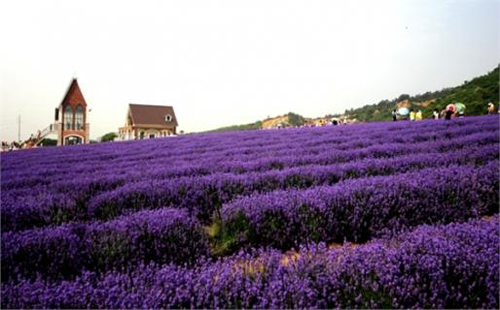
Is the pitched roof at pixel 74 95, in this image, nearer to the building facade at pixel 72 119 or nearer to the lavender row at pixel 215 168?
the building facade at pixel 72 119

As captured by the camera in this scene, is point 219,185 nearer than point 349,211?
No

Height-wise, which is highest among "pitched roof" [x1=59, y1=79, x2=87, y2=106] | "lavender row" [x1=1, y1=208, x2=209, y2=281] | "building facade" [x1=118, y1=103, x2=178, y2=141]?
"pitched roof" [x1=59, y1=79, x2=87, y2=106]

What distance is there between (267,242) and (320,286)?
1.24 m

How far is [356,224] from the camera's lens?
2.85 meters

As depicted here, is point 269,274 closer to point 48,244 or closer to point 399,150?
point 48,244

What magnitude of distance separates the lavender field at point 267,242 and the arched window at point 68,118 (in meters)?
41.2

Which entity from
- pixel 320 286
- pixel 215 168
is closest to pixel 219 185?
pixel 215 168

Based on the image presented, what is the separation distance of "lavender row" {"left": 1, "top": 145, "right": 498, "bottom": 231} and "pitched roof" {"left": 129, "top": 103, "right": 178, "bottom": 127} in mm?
43826

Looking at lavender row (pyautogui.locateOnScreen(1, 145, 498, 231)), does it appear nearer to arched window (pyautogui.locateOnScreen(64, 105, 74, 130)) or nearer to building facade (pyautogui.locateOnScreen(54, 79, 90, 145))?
building facade (pyautogui.locateOnScreen(54, 79, 90, 145))

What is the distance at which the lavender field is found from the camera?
1.46 m

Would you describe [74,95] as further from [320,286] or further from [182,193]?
[320,286]

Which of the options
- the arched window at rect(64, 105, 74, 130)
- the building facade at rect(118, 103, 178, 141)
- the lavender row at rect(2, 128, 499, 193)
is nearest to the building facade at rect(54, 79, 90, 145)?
the arched window at rect(64, 105, 74, 130)

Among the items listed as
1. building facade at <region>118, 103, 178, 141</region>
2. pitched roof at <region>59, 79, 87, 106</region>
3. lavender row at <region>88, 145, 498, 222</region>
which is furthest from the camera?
building facade at <region>118, 103, 178, 141</region>

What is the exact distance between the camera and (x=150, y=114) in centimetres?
4744
